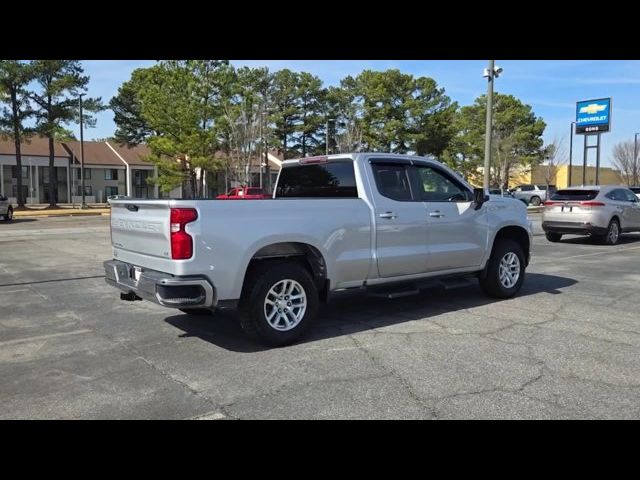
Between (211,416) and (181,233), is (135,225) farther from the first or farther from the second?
(211,416)

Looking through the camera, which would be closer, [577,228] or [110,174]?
[577,228]

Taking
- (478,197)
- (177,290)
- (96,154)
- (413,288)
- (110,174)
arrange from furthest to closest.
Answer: (96,154) → (110,174) → (478,197) → (413,288) → (177,290)

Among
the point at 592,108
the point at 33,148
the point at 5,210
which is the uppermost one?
the point at 592,108

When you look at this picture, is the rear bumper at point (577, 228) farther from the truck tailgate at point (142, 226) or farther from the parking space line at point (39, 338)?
the parking space line at point (39, 338)

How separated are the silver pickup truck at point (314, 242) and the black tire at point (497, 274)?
2cm

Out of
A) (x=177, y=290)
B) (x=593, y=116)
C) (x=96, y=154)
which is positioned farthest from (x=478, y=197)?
(x=96, y=154)

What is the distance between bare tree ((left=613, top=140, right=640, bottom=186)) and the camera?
65938 millimetres

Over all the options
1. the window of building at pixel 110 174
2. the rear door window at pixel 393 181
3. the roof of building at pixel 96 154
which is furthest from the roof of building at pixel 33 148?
the rear door window at pixel 393 181

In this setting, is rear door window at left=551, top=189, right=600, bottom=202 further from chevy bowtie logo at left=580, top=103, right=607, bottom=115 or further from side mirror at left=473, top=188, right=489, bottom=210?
chevy bowtie logo at left=580, top=103, right=607, bottom=115

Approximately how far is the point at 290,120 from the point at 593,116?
28.4 meters

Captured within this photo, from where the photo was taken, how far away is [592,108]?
3797cm

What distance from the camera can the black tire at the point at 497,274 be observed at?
25.4 feet

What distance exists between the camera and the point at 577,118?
39.1m

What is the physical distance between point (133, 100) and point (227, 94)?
58.3ft
